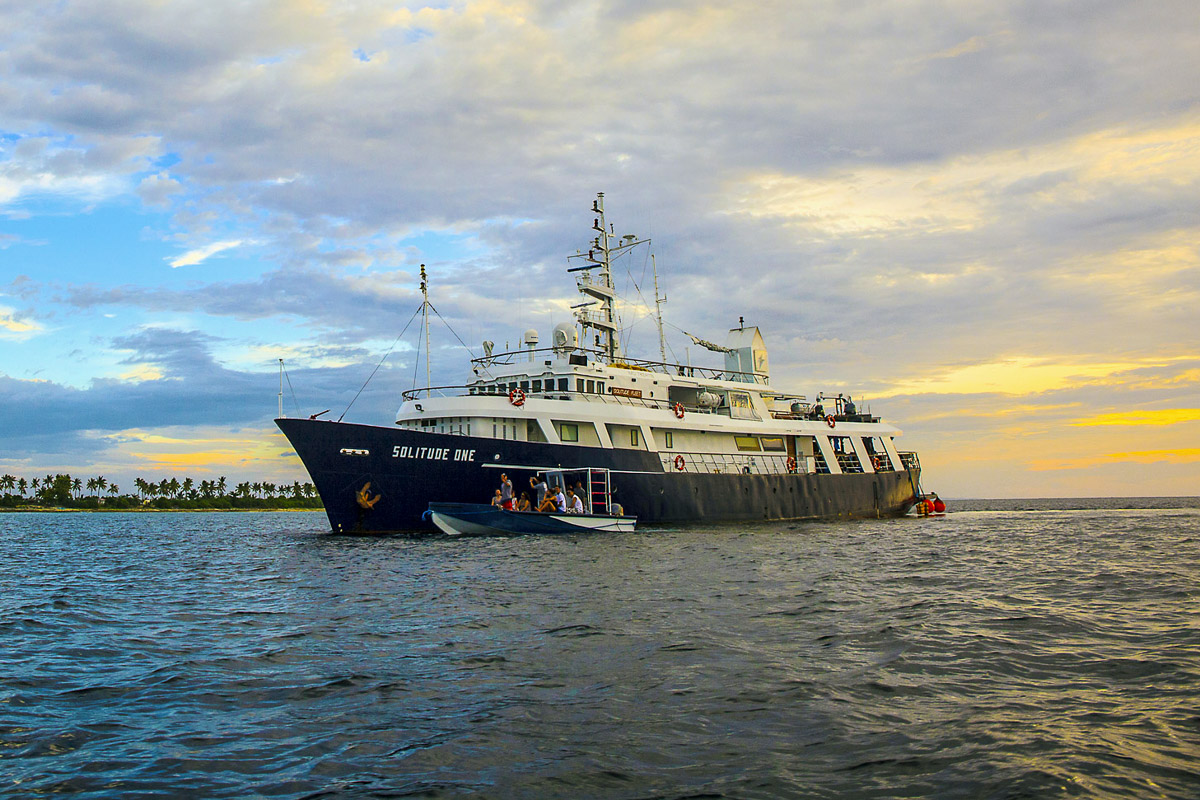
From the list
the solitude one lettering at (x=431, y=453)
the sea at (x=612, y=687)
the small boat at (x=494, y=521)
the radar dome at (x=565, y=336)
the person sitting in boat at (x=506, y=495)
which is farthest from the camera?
the radar dome at (x=565, y=336)

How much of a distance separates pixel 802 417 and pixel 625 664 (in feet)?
120

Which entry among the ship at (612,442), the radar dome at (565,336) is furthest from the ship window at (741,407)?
the radar dome at (565,336)

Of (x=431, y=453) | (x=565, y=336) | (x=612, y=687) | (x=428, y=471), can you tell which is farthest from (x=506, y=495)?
(x=612, y=687)

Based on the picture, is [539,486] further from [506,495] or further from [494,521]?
[494,521]

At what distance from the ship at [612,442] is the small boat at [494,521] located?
1.14m

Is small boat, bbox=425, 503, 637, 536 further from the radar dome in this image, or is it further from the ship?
the radar dome

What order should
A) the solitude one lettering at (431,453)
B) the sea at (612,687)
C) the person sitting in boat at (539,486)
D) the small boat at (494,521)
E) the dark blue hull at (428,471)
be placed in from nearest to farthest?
the sea at (612,687) < the small boat at (494,521) < the dark blue hull at (428,471) < the solitude one lettering at (431,453) < the person sitting in boat at (539,486)

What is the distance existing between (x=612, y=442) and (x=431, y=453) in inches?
317

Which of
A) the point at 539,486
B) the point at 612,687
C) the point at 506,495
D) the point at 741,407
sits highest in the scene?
the point at 741,407

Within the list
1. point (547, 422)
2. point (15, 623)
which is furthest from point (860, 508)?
point (15, 623)

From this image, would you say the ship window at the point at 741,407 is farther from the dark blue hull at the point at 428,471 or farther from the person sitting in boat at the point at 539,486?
the person sitting in boat at the point at 539,486

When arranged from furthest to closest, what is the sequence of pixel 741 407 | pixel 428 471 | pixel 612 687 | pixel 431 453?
1. pixel 741 407
2. pixel 428 471
3. pixel 431 453
4. pixel 612 687

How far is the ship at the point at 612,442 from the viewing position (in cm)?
2742

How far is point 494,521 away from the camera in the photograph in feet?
87.5
